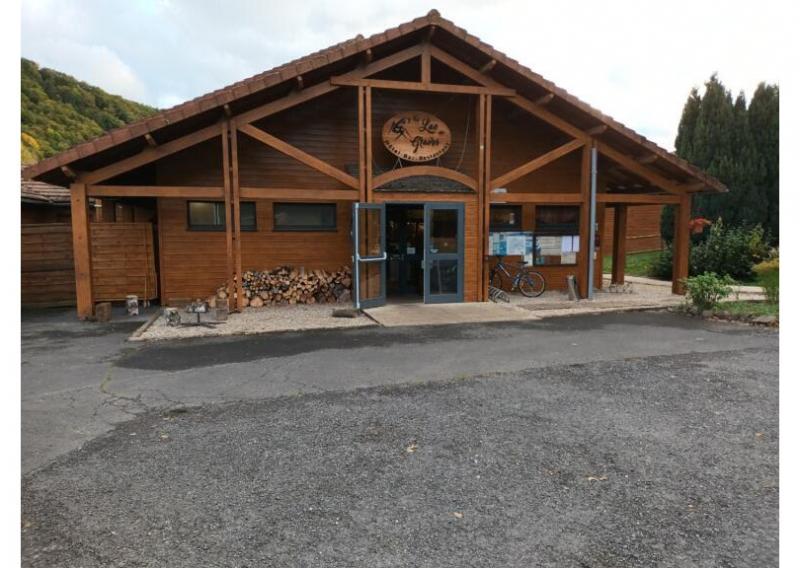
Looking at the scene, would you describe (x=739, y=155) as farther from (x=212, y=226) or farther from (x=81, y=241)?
(x=81, y=241)

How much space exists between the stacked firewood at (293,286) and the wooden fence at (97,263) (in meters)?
1.78

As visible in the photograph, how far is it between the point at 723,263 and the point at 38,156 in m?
38.0

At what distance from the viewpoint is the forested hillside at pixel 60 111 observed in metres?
34.1

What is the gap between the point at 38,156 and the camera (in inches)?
1270

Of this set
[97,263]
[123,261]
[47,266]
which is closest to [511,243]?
[123,261]

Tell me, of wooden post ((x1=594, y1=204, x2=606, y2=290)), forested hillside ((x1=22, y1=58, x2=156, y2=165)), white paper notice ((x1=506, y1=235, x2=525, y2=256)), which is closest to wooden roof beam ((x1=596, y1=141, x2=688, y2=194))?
wooden post ((x1=594, y1=204, x2=606, y2=290))

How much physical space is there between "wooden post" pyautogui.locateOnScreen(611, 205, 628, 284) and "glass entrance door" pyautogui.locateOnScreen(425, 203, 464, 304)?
19.9 feet

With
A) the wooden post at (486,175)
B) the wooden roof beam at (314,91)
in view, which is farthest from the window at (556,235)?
the wooden roof beam at (314,91)

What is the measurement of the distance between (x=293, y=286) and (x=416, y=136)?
4517 millimetres

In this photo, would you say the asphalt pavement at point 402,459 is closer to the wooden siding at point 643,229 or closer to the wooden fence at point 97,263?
the wooden fence at point 97,263

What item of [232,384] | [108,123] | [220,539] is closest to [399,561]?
[220,539]

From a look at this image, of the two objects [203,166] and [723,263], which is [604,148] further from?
[203,166]

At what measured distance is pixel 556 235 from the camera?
45.0ft

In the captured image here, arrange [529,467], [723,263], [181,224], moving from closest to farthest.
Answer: [529,467] < [181,224] < [723,263]
